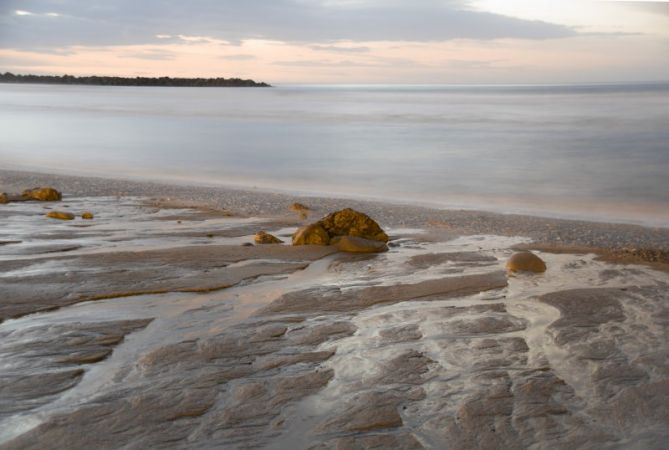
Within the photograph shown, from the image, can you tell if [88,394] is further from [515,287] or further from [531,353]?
[515,287]

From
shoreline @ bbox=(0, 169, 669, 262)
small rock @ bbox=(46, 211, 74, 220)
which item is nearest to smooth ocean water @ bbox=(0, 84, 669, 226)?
shoreline @ bbox=(0, 169, 669, 262)

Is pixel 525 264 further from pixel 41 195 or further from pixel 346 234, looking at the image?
pixel 41 195

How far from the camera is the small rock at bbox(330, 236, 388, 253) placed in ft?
16.6

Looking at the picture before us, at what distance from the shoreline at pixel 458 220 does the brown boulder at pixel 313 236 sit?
1.23 meters

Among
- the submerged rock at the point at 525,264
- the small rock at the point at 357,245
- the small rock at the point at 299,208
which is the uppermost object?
the submerged rock at the point at 525,264

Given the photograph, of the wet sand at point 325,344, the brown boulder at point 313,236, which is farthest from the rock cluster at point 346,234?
the wet sand at point 325,344

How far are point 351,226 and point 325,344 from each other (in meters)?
2.29

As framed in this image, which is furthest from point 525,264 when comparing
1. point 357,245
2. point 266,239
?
point 266,239

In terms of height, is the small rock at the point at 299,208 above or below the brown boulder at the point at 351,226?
below

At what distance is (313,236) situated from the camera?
5.22 metres

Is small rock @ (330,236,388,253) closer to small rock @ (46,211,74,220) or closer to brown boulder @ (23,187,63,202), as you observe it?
small rock @ (46,211,74,220)

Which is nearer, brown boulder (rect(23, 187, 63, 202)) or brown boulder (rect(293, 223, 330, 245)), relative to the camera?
brown boulder (rect(293, 223, 330, 245))

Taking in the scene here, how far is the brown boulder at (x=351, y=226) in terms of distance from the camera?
5336mm

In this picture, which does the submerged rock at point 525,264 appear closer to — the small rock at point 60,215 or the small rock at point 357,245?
the small rock at point 357,245
